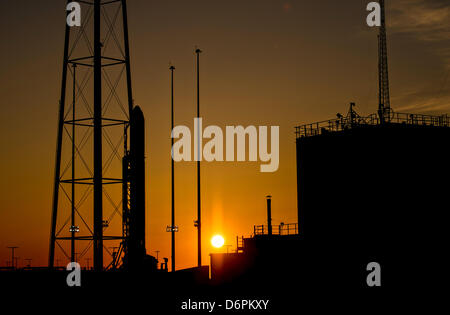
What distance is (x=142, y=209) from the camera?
49969 mm

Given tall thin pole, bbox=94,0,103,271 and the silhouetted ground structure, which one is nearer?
tall thin pole, bbox=94,0,103,271

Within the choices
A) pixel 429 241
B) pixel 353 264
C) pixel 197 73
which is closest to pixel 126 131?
pixel 197 73

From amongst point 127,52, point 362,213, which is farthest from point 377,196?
point 127,52

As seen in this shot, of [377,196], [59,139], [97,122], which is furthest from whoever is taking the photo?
[377,196]

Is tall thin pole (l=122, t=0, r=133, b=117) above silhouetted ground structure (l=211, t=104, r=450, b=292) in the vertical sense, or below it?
above

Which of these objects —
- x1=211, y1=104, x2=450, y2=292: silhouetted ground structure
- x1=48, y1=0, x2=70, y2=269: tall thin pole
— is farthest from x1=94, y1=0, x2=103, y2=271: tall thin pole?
x1=211, y1=104, x2=450, y2=292: silhouetted ground structure

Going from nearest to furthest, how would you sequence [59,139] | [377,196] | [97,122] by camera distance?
[97,122], [59,139], [377,196]

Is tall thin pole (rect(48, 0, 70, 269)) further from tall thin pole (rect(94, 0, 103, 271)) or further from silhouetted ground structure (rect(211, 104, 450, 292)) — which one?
silhouetted ground structure (rect(211, 104, 450, 292))

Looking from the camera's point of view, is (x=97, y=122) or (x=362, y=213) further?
(x=362, y=213)

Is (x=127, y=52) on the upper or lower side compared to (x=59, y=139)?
upper

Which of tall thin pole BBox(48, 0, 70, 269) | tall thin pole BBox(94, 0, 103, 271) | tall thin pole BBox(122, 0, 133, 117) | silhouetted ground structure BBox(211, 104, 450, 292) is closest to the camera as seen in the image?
tall thin pole BBox(94, 0, 103, 271)

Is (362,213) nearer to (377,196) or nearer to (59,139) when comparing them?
(377,196)

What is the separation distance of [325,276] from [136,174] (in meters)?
16.0
